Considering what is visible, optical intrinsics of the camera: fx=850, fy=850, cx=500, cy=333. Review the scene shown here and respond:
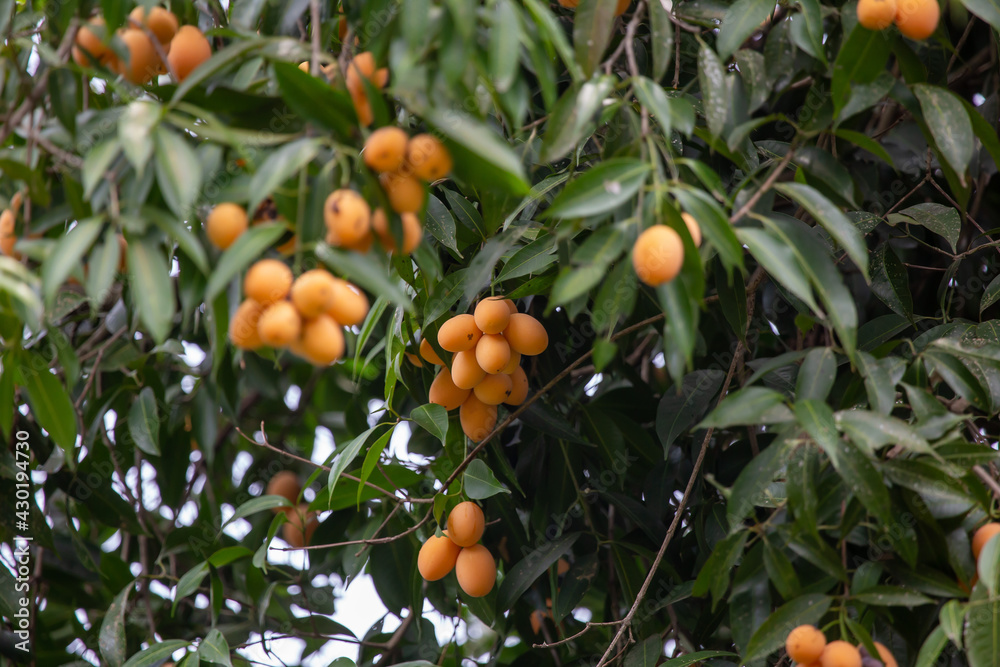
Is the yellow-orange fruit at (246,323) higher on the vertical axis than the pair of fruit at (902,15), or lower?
lower

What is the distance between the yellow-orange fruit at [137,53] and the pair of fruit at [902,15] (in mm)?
820

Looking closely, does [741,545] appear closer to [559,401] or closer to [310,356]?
[310,356]

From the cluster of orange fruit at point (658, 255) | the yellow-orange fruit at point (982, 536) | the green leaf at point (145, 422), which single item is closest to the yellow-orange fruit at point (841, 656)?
the yellow-orange fruit at point (982, 536)

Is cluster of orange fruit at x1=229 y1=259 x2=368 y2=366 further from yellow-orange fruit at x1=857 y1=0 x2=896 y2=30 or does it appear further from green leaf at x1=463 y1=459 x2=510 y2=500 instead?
yellow-orange fruit at x1=857 y1=0 x2=896 y2=30

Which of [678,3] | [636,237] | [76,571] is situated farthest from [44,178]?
[76,571]

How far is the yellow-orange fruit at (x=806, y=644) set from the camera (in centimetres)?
96

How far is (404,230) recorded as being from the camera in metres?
0.82

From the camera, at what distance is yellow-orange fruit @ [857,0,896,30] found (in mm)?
976

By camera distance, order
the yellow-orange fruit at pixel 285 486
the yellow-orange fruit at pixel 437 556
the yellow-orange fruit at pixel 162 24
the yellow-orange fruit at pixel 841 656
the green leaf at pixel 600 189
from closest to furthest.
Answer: the green leaf at pixel 600 189 → the yellow-orange fruit at pixel 841 656 → the yellow-orange fruit at pixel 162 24 → the yellow-orange fruit at pixel 437 556 → the yellow-orange fruit at pixel 285 486

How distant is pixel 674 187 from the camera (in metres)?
0.85

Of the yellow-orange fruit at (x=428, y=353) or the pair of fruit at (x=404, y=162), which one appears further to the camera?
the yellow-orange fruit at (x=428, y=353)

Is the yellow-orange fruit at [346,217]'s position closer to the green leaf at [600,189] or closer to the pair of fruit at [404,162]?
the pair of fruit at [404,162]

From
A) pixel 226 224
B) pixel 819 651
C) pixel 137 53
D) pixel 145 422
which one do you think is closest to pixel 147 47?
pixel 137 53

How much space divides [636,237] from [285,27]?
47 centimetres
